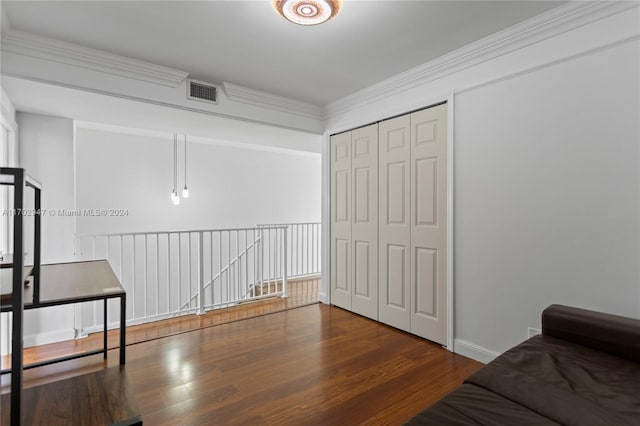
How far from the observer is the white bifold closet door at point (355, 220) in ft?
11.1

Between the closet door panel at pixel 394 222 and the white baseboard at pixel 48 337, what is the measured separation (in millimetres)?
3134

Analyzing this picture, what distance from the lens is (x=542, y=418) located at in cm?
114

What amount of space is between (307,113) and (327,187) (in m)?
0.94

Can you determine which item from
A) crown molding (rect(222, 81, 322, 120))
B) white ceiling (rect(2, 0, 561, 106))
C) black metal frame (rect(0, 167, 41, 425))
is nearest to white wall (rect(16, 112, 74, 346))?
white ceiling (rect(2, 0, 561, 106))

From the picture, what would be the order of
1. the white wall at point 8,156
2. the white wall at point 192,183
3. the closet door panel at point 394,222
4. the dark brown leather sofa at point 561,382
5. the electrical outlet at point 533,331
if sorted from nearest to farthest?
the dark brown leather sofa at point 561,382
the electrical outlet at point 533,331
the white wall at point 8,156
the closet door panel at point 394,222
the white wall at point 192,183

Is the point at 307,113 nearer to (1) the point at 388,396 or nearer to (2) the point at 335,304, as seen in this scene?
(2) the point at 335,304

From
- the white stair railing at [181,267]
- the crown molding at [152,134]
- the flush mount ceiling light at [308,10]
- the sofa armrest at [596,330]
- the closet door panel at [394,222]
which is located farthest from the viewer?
the crown molding at [152,134]

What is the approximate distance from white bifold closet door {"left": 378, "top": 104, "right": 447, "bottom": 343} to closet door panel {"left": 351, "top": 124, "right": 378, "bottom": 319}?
99 millimetres

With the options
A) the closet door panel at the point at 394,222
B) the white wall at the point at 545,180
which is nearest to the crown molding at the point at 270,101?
the closet door panel at the point at 394,222

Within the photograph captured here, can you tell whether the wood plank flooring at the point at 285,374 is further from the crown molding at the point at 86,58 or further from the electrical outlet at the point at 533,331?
the crown molding at the point at 86,58

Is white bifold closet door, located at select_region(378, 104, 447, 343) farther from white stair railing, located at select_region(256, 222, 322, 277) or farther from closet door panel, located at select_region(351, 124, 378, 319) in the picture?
white stair railing, located at select_region(256, 222, 322, 277)

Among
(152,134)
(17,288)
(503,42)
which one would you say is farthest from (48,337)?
(503,42)

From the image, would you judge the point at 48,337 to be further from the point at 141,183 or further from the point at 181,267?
the point at 141,183

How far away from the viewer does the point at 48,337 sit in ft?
9.83
